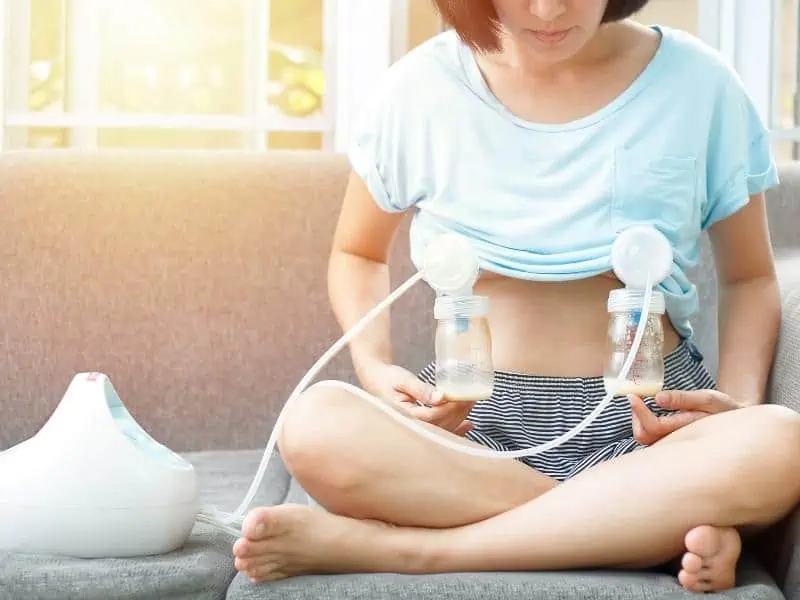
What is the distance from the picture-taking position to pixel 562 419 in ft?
3.91

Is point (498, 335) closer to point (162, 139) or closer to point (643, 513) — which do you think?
point (643, 513)

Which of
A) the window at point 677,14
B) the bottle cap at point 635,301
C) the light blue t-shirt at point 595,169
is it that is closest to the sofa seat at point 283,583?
the bottle cap at point 635,301

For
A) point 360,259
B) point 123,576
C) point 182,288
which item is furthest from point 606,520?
point 182,288

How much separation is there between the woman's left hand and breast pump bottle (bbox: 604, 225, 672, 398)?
0.02m

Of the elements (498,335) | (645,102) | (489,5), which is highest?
(489,5)

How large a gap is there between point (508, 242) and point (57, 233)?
0.71 metres

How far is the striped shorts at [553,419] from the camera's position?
118 centimetres

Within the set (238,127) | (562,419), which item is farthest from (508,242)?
(238,127)

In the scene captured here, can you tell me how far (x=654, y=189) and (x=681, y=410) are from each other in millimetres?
306

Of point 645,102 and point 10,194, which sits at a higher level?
point 645,102

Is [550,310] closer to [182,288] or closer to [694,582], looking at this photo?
[694,582]

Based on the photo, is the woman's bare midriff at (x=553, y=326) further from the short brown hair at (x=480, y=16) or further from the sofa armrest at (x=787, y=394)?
the short brown hair at (x=480, y=16)

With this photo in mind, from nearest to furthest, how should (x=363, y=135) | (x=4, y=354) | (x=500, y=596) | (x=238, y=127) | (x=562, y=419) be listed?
1. (x=500, y=596)
2. (x=562, y=419)
3. (x=363, y=135)
4. (x=4, y=354)
5. (x=238, y=127)

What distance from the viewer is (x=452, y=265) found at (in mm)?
1011
